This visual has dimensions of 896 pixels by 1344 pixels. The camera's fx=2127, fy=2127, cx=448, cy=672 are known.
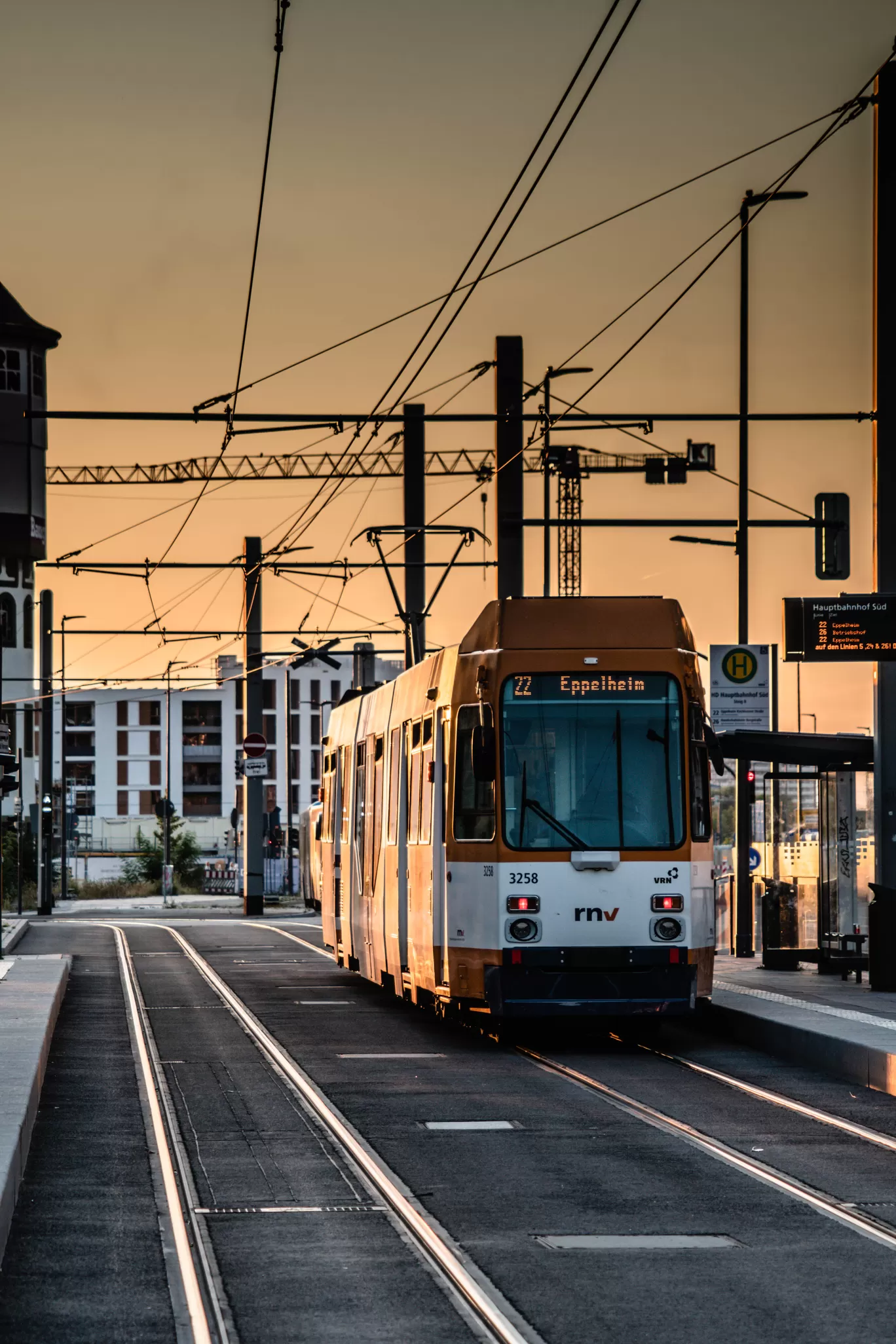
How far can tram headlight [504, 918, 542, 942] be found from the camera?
17.9 meters

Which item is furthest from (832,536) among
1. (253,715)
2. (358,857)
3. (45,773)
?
(45,773)

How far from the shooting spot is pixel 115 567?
151 ft

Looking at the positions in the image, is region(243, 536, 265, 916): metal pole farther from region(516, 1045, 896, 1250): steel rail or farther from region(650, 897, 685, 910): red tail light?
region(516, 1045, 896, 1250): steel rail

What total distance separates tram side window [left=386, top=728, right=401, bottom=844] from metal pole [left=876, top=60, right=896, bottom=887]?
4.94m

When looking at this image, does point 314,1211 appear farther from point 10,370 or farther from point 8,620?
point 8,620

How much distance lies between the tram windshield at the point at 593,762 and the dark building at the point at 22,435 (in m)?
74.8

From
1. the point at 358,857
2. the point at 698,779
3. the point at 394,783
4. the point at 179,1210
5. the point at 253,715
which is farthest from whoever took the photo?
the point at 253,715

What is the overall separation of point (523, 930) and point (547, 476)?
66.1 ft

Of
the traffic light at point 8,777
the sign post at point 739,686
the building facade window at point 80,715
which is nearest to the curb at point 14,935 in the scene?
the traffic light at point 8,777

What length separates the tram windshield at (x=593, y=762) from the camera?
717 inches

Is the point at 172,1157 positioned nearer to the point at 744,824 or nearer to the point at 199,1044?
the point at 199,1044

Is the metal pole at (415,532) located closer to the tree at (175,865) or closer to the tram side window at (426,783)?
the tram side window at (426,783)

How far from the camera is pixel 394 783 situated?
22.2 meters

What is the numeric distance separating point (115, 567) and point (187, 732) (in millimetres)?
138481
